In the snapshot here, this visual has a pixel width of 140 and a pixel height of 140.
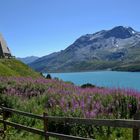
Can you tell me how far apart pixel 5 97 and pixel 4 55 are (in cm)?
9432

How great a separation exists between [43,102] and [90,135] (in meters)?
6.41

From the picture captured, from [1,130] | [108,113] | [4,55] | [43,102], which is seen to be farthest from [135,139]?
[4,55]

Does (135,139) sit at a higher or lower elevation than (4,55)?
lower

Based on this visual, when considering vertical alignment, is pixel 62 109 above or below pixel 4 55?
below

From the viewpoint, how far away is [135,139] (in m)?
7.98

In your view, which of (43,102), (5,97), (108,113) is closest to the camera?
(108,113)

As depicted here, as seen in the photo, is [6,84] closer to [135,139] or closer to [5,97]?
[5,97]

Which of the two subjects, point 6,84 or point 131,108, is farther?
point 6,84

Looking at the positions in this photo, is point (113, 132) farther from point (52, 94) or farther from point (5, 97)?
point (5, 97)

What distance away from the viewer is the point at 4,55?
4461 inches

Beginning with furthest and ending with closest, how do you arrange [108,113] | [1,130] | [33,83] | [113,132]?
[33,83], [1,130], [108,113], [113,132]

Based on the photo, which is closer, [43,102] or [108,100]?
[108,100]

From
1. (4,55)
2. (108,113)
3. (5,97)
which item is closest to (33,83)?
(5,97)

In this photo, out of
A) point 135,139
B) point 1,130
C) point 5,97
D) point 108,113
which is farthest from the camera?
point 5,97
